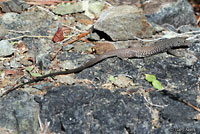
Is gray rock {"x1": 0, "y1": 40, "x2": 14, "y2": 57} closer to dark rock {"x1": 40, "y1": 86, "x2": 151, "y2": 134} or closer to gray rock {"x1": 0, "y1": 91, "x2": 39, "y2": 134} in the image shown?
gray rock {"x1": 0, "y1": 91, "x2": 39, "y2": 134}

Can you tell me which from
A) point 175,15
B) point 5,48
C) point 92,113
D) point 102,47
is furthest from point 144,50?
point 5,48

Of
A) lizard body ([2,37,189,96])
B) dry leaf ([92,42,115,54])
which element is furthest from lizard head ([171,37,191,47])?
dry leaf ([92,42,115,54])

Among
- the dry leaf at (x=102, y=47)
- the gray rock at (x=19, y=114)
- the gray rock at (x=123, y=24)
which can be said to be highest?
the gray rock at (x=123, y=24)

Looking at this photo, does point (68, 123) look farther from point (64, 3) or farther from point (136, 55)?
point (64, 3)

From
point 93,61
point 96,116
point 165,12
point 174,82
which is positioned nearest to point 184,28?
point 165,12

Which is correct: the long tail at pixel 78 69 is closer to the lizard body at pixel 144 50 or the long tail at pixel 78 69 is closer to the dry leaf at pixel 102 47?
the lizard body at pixel 144 50

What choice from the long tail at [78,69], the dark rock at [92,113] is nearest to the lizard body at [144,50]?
the long tail at [78,69]
